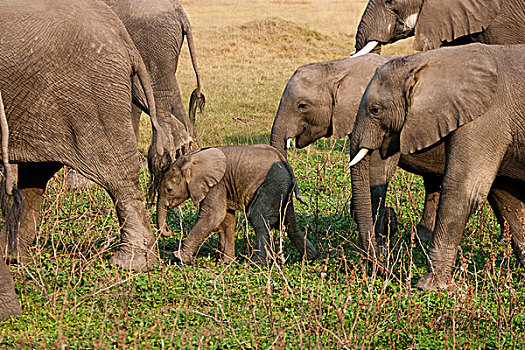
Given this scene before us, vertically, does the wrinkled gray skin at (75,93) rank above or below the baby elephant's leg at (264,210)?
above

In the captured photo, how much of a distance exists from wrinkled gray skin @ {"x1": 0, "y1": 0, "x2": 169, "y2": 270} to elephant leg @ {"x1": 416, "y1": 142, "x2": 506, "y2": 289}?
1669 millimetres

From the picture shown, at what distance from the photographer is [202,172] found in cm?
538

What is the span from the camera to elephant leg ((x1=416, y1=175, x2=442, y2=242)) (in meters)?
5.89

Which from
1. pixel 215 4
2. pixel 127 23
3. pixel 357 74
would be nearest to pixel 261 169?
pixel 357 74

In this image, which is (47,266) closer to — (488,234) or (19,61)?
(19,61)

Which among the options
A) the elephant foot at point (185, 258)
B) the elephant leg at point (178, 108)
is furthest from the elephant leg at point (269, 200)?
the elephant leg at point (178, 108)

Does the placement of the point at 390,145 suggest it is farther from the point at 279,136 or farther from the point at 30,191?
the point at 30,191

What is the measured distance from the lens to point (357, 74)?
5.94 metres

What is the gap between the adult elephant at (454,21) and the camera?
21.4 ft

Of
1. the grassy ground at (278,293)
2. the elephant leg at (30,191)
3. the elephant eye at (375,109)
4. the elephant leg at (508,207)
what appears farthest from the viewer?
the elephant leg at (30,191)

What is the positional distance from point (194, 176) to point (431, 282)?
1.76 m

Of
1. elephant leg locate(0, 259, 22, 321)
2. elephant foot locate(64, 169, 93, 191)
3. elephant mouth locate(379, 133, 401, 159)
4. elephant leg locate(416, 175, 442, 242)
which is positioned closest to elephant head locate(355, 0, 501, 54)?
elephant leg locate(416, 175, 442, 242)

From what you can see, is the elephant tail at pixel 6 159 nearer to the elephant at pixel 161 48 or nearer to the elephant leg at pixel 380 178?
the elephant leg at pixel 380 178

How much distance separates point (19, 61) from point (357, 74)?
253cm
